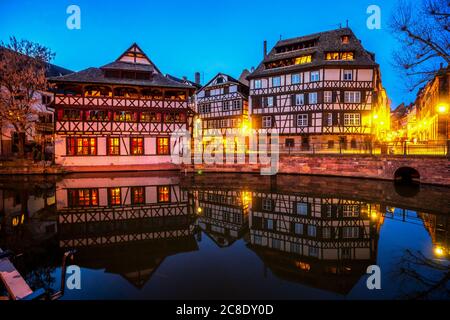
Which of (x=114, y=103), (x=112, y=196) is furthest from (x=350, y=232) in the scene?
(x=114, y=103)

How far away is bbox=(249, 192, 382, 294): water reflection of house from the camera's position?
20.5 ft

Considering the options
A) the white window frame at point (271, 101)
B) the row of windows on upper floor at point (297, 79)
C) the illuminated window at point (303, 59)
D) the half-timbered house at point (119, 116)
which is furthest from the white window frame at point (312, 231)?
the illuminated window at point (303, 59)

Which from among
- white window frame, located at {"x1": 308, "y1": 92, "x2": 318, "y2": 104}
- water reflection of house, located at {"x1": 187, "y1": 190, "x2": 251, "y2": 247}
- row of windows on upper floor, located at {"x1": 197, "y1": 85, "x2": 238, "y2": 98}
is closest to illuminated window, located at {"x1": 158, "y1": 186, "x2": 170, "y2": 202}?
water reflection of house, located at {"x1": 187, "y1": 190, "x2": 251, "y2": 247}

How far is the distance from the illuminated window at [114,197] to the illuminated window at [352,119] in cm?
2558

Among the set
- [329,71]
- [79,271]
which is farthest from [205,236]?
[329,71]

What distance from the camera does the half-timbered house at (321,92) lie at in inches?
1176

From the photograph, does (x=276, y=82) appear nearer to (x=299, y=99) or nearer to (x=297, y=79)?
(x=297, y=79)

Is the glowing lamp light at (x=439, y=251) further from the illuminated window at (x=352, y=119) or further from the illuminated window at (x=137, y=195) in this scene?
the illuminated window at (x=352, y=119)

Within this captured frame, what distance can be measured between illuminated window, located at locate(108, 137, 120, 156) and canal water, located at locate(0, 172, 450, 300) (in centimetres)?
981

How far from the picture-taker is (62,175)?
76.4 ft

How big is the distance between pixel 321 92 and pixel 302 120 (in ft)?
12.4

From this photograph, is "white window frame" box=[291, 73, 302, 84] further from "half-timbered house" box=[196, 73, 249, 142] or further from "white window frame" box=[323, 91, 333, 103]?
"half-timbered house" box=[196, 73, 249, 142]

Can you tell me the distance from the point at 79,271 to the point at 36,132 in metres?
32.3
